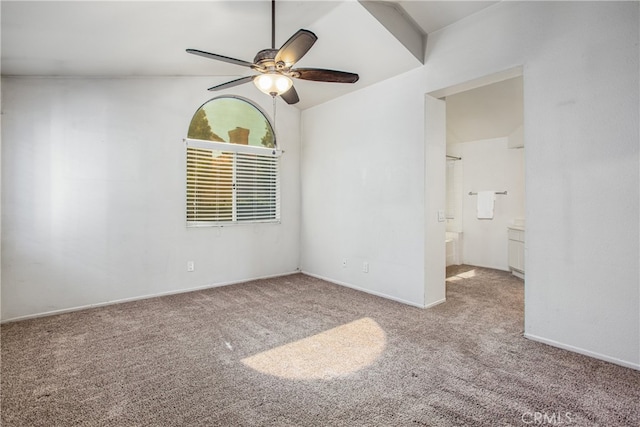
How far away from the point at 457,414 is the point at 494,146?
5.19 meters

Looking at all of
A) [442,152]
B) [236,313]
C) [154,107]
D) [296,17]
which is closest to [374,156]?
[442,152]

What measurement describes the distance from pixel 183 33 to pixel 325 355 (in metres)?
3.05

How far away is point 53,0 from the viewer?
2143 mm

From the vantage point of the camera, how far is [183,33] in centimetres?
296

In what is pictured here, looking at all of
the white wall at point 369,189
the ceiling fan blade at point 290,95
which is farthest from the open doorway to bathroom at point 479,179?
the ceiling fan blade at point 290,95

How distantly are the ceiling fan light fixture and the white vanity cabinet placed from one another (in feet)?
14.3

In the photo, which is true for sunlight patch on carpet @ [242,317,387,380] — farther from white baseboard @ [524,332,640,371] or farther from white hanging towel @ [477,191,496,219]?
white hanging towel @ [477,191,496,219]

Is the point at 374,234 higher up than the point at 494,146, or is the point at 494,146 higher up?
the point at 494,146

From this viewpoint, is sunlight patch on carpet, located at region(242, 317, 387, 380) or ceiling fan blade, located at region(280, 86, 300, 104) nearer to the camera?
sunlight patch on carpet, located at region(242, 317, 387, 380)

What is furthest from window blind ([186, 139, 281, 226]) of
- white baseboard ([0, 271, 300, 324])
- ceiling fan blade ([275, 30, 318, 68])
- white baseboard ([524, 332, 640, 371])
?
white baseboard ([524, 332, 640, 371])

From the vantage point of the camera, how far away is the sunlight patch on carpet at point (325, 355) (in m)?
2.23

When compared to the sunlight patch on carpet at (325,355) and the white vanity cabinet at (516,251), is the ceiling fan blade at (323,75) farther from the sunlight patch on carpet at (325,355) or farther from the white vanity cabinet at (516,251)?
the white vanity cabinet at (516,251)

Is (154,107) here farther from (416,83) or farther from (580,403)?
(580,403)

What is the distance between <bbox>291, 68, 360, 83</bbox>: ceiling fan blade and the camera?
249 centimetres
